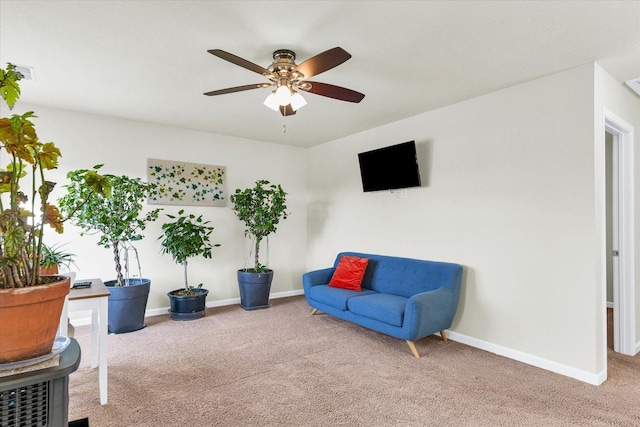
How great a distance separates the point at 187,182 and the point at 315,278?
221cm

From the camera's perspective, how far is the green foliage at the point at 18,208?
36.0 inches

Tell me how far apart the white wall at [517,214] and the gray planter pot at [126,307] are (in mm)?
3002

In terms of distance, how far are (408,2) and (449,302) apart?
259cm

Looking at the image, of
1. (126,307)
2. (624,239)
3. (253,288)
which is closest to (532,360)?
(624,239)

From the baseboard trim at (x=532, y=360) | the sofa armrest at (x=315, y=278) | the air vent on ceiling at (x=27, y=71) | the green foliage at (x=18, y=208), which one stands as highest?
the air vent on ceiling at (x=27, y=71)

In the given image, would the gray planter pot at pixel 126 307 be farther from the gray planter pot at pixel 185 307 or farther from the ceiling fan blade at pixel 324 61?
the ceiling fan blade at pixel 324 61

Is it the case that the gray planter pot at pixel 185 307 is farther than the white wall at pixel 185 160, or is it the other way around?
the gray planter pot at pixel 185 307

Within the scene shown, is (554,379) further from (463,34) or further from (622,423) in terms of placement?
(463,34)

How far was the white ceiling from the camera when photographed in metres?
2.08

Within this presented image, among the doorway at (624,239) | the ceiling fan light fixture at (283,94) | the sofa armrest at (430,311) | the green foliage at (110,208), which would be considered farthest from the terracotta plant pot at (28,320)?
the doorway at (624,239)

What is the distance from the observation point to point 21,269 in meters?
0.96

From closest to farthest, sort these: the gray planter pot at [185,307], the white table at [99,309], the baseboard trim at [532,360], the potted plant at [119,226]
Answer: the white table at [99,309] → the baseboard trim at [532,360] → the potted plant at [119,226] → the gray planter pot at [185,307]

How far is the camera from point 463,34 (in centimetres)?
235

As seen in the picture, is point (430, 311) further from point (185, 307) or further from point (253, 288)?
point (185, 307)
